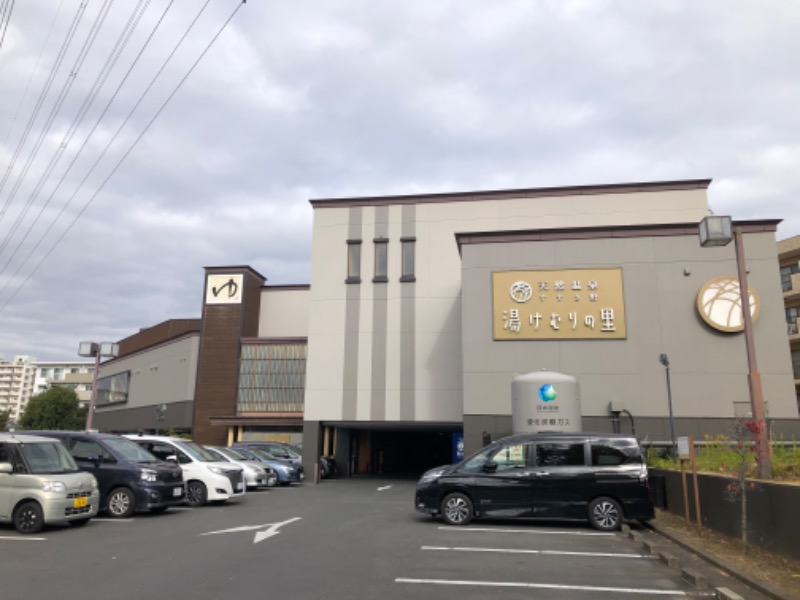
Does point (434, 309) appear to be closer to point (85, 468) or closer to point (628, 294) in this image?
point (628, 294)

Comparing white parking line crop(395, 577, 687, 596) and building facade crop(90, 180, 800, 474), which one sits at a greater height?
building facade crop(90, 180, 800, 474)

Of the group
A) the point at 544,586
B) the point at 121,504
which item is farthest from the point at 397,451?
the point at 544,586

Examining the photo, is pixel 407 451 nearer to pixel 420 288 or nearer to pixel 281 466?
pixel 420 288

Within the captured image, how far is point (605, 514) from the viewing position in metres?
11.9

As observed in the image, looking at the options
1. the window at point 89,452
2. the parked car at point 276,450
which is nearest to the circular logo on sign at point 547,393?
the window at point 89,452

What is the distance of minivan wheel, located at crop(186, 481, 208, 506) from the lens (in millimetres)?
15227

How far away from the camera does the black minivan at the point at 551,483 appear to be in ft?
38.9

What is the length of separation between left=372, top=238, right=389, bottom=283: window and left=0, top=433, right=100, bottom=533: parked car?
20.1 m

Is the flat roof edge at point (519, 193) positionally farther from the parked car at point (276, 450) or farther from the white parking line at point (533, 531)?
the white parking line at point (533, 531)

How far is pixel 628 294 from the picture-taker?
75.0ft

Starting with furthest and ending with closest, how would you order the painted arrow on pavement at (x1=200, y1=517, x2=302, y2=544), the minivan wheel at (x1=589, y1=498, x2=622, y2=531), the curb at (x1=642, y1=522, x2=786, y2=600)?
the minivan wheel at (x1=589, y1=498, x2=622, y2=531) < the painted arrow on pavement at (x1=200, y1=517, x2=302, y2=544) < the curb at (x1=642, y1=522, x2=786, y2=600)

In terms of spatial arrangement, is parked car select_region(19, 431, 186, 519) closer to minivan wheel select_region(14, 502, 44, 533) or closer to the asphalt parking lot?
the asphalt parking lot

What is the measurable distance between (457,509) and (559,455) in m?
2.22

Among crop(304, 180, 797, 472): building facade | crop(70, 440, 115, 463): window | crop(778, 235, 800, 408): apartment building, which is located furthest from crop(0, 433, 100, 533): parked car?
crop(778, 235, 800, 408): apartment building
